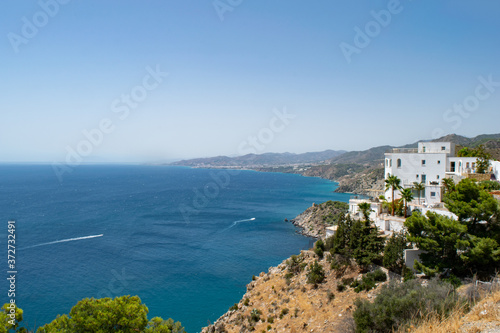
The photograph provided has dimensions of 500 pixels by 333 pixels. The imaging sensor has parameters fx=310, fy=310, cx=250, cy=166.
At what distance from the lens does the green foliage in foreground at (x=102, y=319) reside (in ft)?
39.9

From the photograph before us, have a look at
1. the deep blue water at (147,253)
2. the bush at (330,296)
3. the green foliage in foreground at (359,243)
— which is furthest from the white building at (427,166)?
the deep blue water at (147,253)

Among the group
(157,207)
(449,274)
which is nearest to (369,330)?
(449,274)

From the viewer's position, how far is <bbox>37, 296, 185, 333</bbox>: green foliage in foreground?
1216cm

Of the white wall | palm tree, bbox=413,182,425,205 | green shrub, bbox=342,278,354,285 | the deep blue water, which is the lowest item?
the deep blue water

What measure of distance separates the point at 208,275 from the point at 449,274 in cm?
2851

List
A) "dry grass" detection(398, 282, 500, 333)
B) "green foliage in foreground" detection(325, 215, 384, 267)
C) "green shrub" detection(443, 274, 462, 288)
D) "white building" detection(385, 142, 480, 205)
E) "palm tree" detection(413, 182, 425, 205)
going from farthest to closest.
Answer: "white building" detection(385, 142, 480, 205)
"palm tree" detection(413, 182, 425, 205)
"green foliage in foreground" detection(325, 215, 384, 267)
"green shrub" detection(443, 274, 462, 288)
"dry grass" detection(398, 282, 500, 333)

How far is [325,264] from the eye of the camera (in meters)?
23.3

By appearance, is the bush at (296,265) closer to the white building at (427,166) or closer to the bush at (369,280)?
the bush at (369,280)

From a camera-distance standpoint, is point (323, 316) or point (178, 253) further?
point (178, 253)

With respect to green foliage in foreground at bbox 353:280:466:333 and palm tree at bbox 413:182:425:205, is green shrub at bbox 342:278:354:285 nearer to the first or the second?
green foliage in foreground at bbox 353:280:466:333

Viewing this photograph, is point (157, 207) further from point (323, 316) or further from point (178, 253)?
point (323, 316)

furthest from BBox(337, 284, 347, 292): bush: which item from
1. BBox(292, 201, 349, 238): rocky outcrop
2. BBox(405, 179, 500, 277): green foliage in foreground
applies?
BBox(292, 201, 349, 238): rocky outcrop

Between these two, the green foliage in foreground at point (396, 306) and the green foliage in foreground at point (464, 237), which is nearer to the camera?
the green foliage in foreground at point (396, 306)

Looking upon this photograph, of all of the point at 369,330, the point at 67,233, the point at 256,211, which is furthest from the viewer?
the point at 256,211
